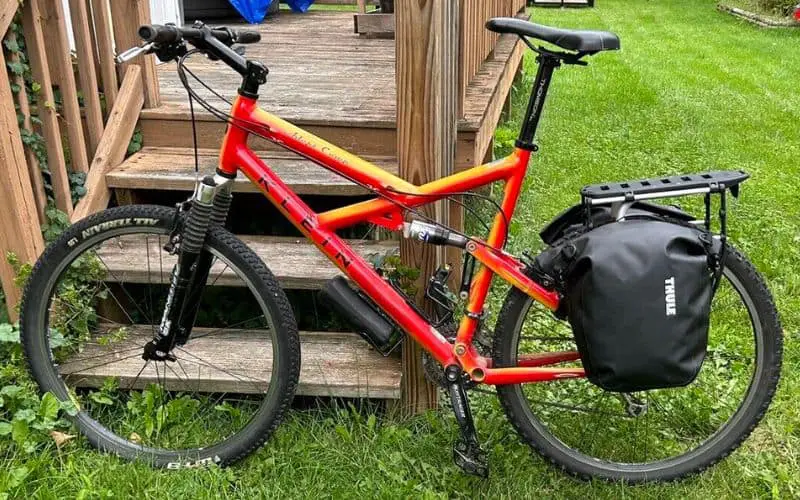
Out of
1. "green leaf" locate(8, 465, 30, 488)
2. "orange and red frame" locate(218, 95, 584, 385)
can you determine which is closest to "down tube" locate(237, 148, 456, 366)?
"orange and red frame" locate(218, 95, 584, 385)

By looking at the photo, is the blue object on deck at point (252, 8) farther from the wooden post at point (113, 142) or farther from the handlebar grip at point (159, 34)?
the handlebar grip at point (159, 34)

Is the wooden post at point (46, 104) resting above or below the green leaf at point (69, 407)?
above

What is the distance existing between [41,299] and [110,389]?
0.41 meters

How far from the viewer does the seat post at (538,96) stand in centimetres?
202

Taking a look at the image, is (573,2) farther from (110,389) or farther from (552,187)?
(110,389)

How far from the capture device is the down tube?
7.22 feet

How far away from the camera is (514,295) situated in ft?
7.30

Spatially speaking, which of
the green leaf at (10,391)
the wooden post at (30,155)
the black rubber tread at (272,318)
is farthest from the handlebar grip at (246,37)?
the green leaf at (10,391)

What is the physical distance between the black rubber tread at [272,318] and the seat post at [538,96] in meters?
0.86

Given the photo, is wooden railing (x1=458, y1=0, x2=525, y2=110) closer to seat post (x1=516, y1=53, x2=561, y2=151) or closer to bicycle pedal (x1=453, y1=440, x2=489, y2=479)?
seat post (x1=516, y1=53, x2=561, y2=151)

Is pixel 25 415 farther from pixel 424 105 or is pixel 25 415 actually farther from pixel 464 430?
pixel 424 105

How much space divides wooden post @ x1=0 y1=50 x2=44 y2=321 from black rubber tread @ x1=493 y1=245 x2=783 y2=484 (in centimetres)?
164

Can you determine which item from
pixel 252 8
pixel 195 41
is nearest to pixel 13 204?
pixel 195 41

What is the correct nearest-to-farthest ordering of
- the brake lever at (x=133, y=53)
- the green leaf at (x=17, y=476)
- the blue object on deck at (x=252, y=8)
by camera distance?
the brake lever at (x=133, y=53)
the green leaf at (x=17, y=476)
the blue object on deck at (x=252, y=8)
